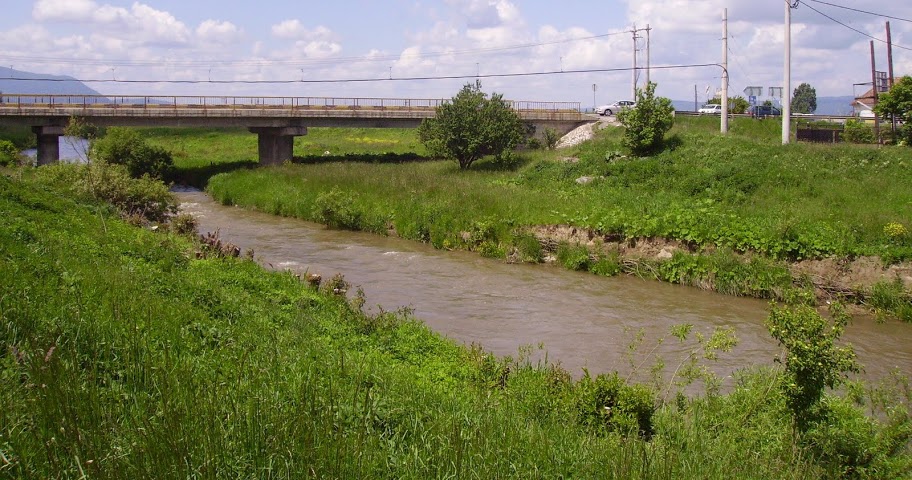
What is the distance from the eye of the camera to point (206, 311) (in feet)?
36.2

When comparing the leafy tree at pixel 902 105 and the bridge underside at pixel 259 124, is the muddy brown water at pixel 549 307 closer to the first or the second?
the leafy tree at pixel 902 105

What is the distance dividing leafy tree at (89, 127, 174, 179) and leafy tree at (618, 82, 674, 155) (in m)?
23.4

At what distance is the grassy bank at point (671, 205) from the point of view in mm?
21000

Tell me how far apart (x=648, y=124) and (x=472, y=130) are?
30.9 ft

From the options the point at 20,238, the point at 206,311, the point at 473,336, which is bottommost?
the point at 473,336

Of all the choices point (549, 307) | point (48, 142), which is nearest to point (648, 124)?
point (549, 307)

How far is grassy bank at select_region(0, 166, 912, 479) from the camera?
5430mm

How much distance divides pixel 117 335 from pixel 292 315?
4904 millimetres

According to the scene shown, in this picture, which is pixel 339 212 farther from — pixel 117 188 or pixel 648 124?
pixel 648 124

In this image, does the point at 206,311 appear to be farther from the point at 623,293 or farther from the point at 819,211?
the point at 819,211

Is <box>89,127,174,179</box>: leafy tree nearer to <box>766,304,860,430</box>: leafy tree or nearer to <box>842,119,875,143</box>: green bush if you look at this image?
<box>842,119,875,143</box>: green bush

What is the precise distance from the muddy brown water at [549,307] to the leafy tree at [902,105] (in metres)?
19.7

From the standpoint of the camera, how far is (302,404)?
652 centimetres

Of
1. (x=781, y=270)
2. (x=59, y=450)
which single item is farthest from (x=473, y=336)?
(x=59, y=450)
